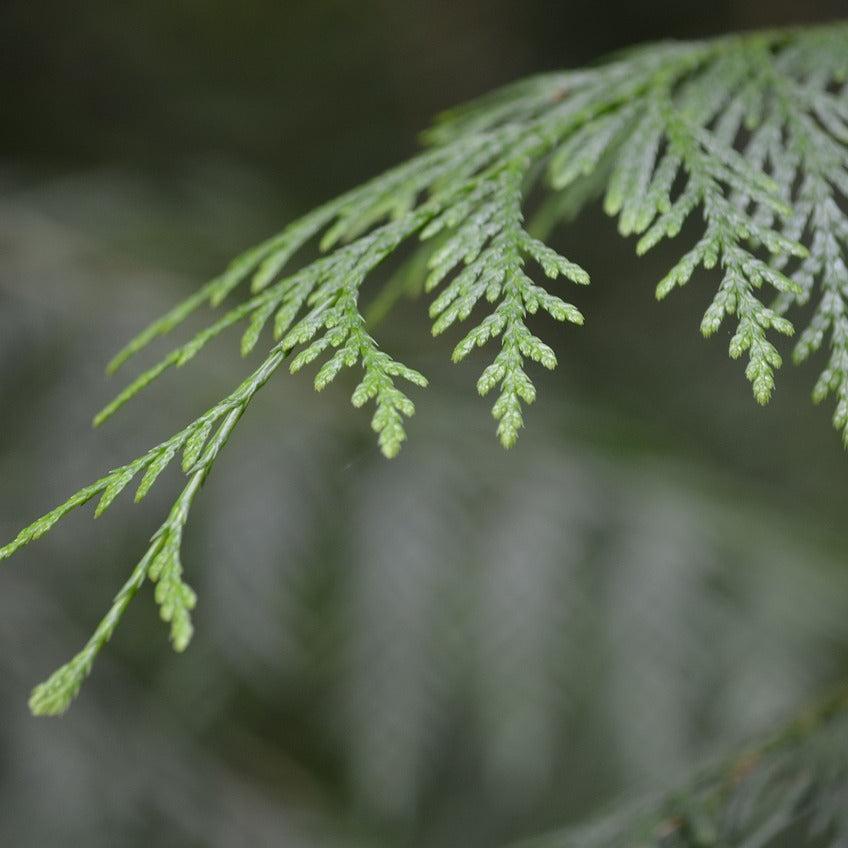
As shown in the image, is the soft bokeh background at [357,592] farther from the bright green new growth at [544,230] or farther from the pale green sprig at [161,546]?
the pale green sprig at [161,546]

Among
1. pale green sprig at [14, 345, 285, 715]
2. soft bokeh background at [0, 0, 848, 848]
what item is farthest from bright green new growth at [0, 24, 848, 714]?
soft bokeh background at [0, 0, 848, 848]

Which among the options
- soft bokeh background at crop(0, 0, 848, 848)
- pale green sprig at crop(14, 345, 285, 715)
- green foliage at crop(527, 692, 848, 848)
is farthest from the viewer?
soft bokeh background at crop(0, 0, 848, 848)

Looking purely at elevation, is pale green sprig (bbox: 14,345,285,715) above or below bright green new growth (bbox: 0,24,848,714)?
below

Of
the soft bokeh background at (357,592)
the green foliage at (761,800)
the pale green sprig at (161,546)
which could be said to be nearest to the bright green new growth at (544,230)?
the pale green sprig at (161,546)

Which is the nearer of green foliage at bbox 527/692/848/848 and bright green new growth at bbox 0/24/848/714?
bright green new growth at bbox 0/24/848/714

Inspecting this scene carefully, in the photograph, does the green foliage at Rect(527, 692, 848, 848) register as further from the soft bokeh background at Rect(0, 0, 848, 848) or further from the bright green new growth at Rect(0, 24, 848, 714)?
the soft bokeh background at Rect(0, 0, 848, 848)

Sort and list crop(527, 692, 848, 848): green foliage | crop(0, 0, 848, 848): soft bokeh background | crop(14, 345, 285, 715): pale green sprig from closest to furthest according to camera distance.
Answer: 1. crop(14, 345, 285, 715): pale green sprig
2. crop(527, 692, 848, 848): green foliage
3. crop(0, 0, 848, 848): soft bokeh background

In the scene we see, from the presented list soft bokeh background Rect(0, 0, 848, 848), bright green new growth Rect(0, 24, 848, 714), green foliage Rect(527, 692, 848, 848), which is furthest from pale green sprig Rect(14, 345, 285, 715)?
soft bokeh background Rect(0, 0, 848, 848)

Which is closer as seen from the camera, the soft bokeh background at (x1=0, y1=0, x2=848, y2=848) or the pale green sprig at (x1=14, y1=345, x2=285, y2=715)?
the pale green sprig at (x1=14, y1=345, x2=285, y2=715)
